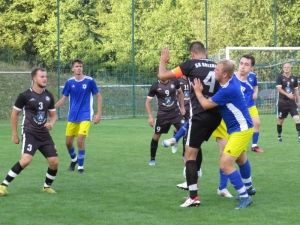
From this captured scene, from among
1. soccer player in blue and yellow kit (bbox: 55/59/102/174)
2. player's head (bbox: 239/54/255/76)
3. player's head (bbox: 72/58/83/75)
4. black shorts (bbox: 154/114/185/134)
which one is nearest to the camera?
player's head (bbox: 239/54/255/76)

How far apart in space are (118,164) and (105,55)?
1539 centimetres

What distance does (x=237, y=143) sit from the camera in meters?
7.97

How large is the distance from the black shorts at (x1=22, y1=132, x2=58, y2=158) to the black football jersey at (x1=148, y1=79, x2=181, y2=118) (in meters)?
4.06

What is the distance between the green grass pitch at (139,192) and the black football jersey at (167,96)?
956 millimetres

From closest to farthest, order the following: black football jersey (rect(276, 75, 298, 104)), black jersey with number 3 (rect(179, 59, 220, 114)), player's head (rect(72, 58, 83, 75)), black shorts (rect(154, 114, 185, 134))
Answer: black jersey with number 3 (rect(179, 59, 220, 114))
player's head (rect(72, 58, 83, 75))
black shorts (rect(154, 114, 185, 134))
black football jersey (rect(276, 75, 298, 104))

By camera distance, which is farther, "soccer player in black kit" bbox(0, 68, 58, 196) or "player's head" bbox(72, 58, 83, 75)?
"player's head" bbox(72, 58, 83, 75)

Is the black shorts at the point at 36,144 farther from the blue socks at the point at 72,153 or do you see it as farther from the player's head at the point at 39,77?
the blue socks at the point at 72,153

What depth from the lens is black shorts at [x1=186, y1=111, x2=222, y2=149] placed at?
820 cm

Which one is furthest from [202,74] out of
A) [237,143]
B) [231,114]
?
[237,143]

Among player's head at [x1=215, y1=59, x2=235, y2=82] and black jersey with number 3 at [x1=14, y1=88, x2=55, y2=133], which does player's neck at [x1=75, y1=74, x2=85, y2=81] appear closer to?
black jersey with number 3 at [x1=14, y1=88, x2=55, y2=133]

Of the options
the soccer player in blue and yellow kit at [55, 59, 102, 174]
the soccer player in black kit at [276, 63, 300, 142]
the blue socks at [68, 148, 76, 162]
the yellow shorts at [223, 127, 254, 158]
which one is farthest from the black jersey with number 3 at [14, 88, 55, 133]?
the soccer player in black kit at [276, 63, 300, 142]

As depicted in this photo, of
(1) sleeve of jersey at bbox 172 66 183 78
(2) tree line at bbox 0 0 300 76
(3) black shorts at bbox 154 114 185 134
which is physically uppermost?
(2) tree line at bbox 0 0 300 76

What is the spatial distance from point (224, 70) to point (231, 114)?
1.80 feet

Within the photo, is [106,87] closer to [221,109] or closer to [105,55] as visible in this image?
[105,55]
